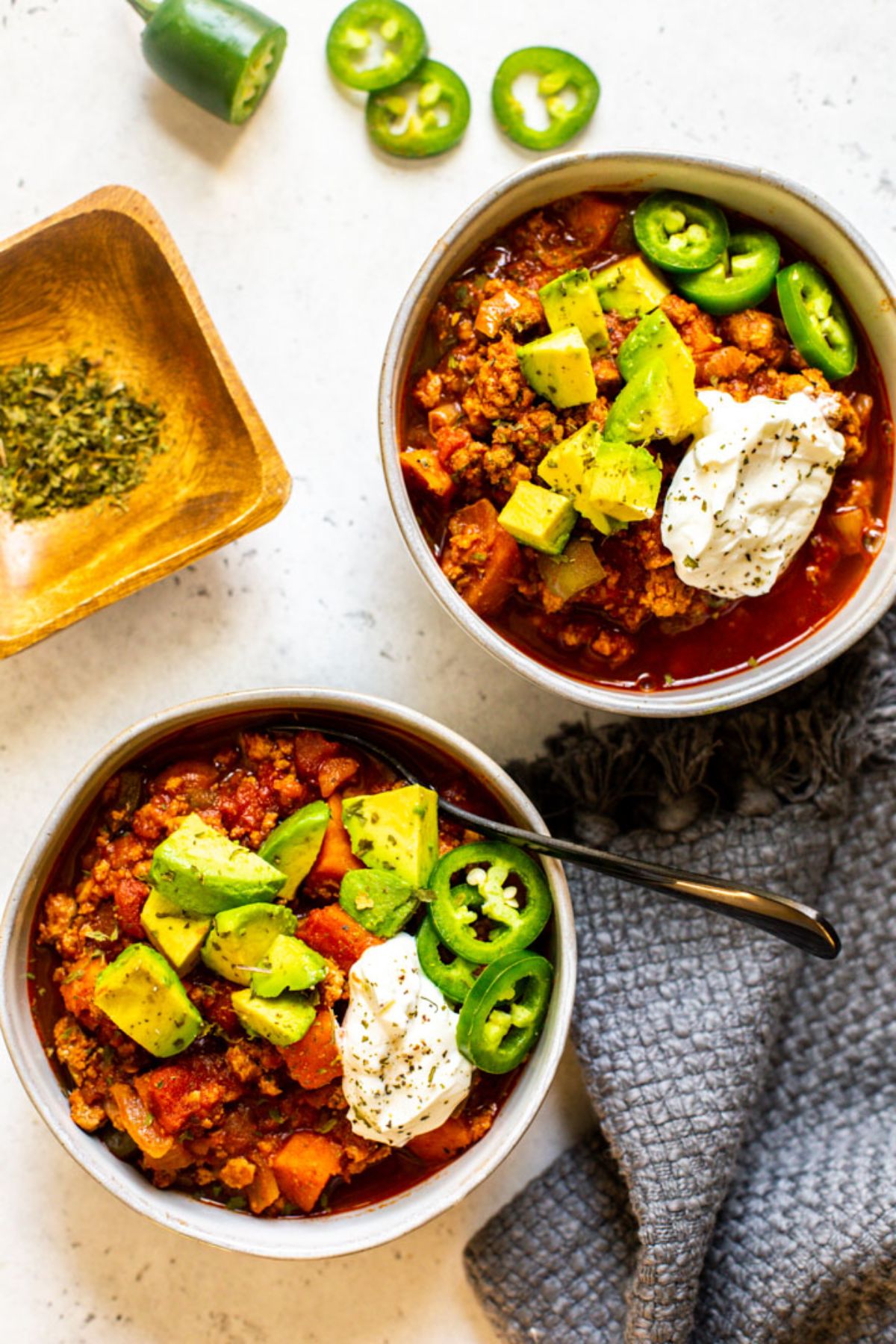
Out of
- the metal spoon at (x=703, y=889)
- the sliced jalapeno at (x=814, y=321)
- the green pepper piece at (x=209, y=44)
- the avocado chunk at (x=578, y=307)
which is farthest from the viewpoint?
the green pepper piece at (x=209, y=44)

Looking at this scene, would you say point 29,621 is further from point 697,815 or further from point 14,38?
point 697,815

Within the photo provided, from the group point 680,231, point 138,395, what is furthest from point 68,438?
point 680,231

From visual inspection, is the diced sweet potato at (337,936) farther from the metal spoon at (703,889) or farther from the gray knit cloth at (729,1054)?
the gray knit cloth at (729,1054)

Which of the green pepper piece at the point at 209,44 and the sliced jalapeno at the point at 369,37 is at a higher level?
the sliced jalapeno at the point at 369,37

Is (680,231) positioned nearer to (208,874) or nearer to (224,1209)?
(208,874)

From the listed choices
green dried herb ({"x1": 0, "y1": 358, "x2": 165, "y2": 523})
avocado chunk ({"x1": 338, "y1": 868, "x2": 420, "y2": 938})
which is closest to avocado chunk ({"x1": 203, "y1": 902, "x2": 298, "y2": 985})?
avocado chunk ({"x1": 338, "y1": 868, "x2": 420, "y2": 938})

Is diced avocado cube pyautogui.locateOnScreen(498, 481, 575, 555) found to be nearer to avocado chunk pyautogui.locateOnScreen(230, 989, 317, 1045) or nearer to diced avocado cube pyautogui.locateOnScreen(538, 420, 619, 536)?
diced avocado cube pyautogui.locateOnScreen(538, 420, 619, 536)

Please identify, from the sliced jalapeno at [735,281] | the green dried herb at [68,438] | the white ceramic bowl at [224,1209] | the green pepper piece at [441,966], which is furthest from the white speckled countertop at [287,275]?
the green pepper piece at [441,966]
